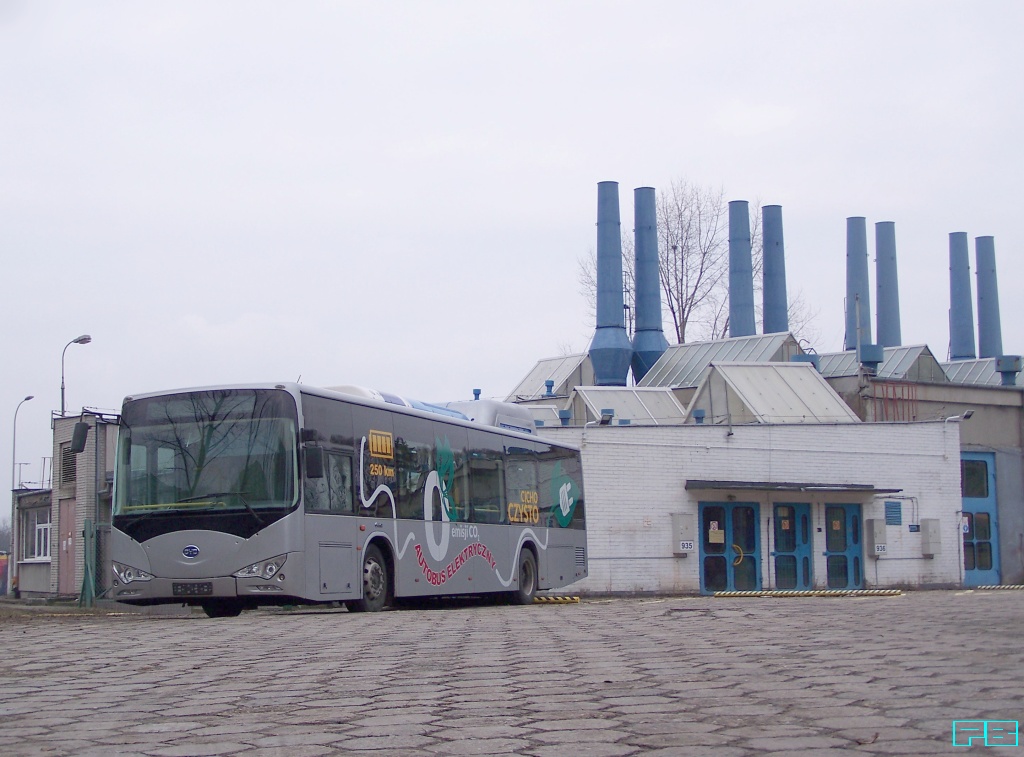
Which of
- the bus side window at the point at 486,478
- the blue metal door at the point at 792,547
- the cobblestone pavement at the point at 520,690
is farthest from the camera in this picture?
the blue metal door at the point at 792,547

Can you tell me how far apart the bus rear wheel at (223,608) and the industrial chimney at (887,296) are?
173ft

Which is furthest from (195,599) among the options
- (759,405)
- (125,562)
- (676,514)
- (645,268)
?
(645,268)

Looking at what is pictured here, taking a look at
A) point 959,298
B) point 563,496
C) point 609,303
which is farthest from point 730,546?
point 959,298

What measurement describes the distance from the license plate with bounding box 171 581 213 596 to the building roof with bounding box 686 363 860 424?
71.0 feet

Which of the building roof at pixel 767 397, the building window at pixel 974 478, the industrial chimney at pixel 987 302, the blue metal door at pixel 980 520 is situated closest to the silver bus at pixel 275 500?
the building roof at pixel 767 397

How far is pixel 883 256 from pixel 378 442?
53.0 m

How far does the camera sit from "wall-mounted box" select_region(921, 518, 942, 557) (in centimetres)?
3269

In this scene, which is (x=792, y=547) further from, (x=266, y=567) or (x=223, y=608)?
(x=266, y=567)

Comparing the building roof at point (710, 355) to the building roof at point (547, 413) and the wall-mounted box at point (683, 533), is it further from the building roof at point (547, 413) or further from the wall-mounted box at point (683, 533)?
the wall-mounted box at point (683, 533)

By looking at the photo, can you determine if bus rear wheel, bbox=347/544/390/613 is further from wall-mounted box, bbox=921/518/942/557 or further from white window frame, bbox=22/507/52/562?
white window frame, bbox=22/507/52/562

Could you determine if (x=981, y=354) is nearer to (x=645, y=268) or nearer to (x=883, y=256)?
(x=883, y=256)

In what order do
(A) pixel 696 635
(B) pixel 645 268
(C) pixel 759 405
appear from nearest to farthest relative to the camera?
(A) pixel 696 635 < (C) pixel 759 405 < (B) pixel 645 268

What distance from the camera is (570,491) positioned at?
80.1 ft

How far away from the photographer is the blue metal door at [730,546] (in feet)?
101
